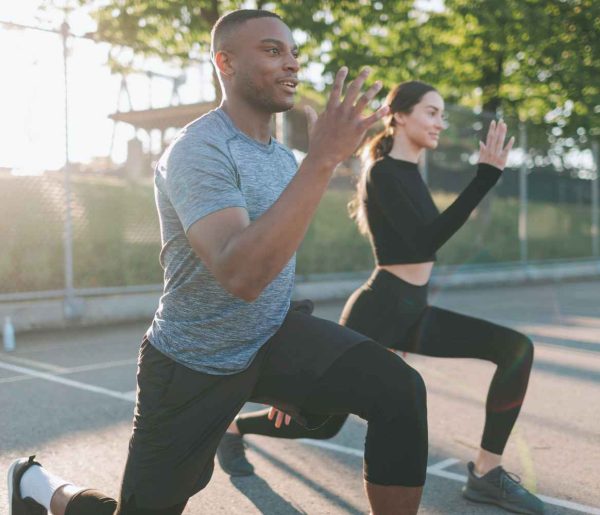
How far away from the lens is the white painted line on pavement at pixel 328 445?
3.58 metres

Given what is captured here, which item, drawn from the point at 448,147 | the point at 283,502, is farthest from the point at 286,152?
the point at 448,147

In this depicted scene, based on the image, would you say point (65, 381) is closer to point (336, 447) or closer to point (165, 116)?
point (336, 447)

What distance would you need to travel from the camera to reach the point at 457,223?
3.37 m

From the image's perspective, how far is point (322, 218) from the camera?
43.7ft

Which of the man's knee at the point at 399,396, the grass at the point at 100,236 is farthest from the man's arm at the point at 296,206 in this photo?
the grass at the point at 100,236

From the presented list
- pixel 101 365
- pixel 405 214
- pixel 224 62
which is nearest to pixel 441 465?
pixel 405 214

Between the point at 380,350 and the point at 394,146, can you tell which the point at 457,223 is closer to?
the point at 394,146

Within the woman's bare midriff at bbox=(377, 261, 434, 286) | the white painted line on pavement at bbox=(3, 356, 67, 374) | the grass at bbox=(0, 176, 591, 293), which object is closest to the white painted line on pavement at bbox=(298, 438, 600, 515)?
the woman's bare midriff at bbox=(377, 261, 434, 286)

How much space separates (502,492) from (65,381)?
13.4 ft

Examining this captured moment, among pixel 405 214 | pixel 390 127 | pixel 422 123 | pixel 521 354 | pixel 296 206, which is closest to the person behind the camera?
pixel 296 206

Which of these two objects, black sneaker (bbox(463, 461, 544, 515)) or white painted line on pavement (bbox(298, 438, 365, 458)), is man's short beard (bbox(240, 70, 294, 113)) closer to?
black sneaker (bbox(463, 461, 544, 515))

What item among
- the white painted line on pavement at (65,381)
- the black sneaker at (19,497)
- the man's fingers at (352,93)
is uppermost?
the man's fingers at (352,93)

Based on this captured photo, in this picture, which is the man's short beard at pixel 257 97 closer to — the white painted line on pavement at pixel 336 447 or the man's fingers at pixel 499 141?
the man's fingers at pixel 499 141

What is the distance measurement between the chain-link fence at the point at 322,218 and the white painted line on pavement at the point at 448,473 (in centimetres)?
402
